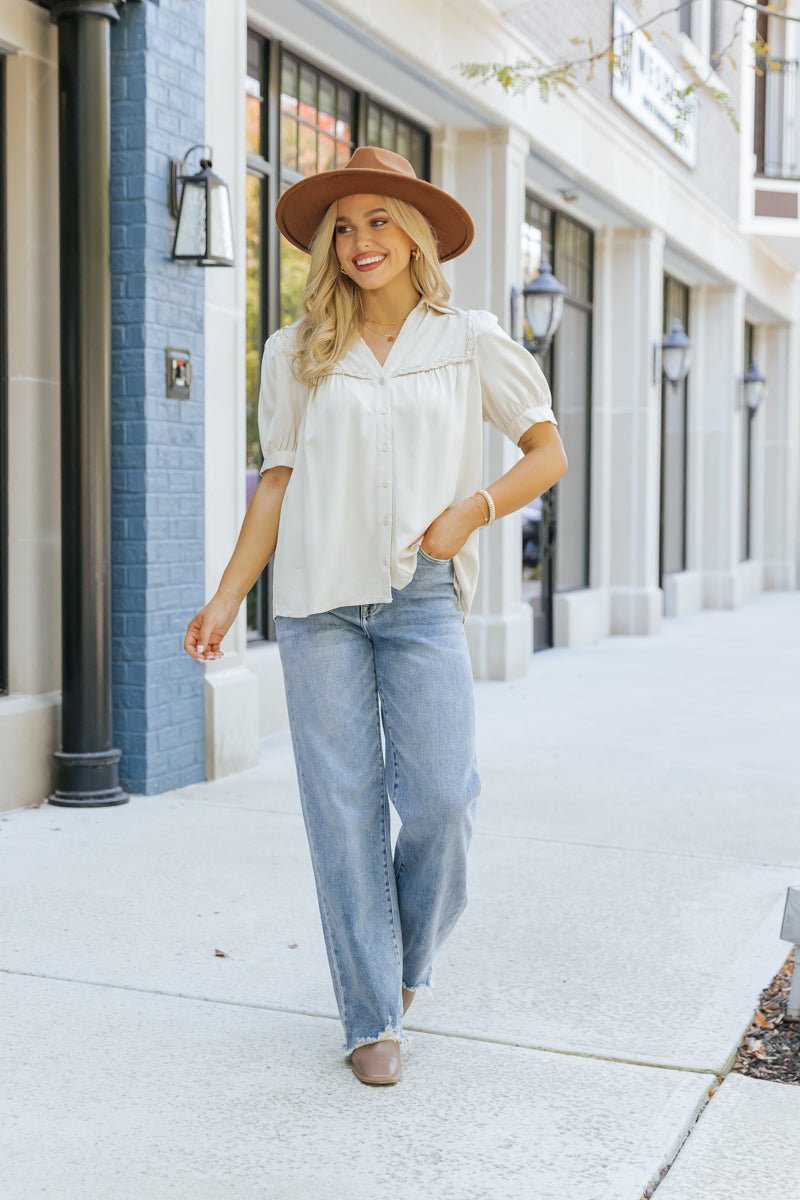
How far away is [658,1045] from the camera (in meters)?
3.57

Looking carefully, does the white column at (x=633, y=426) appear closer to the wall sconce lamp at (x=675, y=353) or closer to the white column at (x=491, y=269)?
the wall sconce lamp at (x=675, y=353)

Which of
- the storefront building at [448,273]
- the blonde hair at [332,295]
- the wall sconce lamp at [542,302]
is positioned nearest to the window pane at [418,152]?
the storefront building at [448,273]

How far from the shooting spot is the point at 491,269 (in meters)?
10.4

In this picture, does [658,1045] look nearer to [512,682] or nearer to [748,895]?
[748,895]

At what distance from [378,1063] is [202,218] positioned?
397cm

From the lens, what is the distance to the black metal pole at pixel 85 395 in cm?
594

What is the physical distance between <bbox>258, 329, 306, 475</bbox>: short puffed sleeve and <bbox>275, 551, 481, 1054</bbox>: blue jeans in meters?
0.37

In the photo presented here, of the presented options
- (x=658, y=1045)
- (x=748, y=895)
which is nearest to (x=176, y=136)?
(x=748, y=895)

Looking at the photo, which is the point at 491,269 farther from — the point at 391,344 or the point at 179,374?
the point at 391,344

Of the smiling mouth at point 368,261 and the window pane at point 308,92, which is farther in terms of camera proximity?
the window pane at point 308,92

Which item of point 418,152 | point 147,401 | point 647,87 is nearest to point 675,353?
point 647,87

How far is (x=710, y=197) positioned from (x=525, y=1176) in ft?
47.9

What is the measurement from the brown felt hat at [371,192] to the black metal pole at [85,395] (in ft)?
8.95

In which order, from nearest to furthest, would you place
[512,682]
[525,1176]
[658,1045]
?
[525,1176] < [658,1045] < [512,682]
